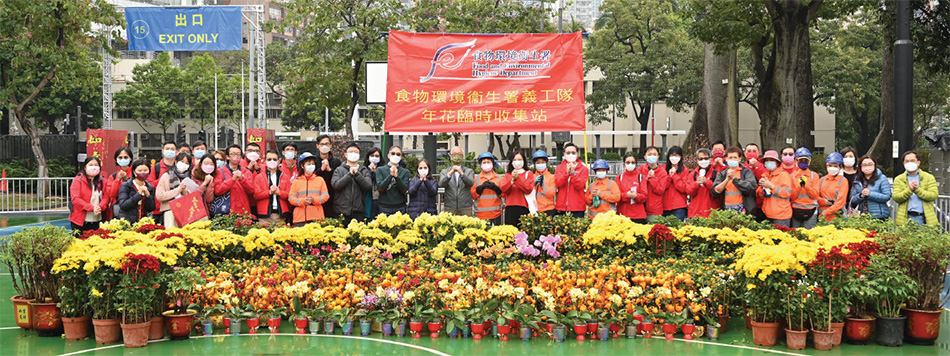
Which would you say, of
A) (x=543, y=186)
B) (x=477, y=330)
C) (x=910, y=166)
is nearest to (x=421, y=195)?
(x=543, y=186)

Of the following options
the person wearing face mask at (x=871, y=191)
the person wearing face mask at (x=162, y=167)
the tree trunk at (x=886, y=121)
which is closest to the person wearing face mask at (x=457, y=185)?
the person wearing face mask at (x=162, y=167)

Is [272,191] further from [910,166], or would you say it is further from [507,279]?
[910,166]

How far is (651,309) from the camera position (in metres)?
8.42

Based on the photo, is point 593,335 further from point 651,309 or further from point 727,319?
point 727,319

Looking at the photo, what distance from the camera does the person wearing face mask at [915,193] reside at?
11.0 meters

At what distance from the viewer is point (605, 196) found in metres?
12.0

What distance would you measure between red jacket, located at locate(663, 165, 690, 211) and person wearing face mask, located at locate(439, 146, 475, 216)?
2613 millimetres

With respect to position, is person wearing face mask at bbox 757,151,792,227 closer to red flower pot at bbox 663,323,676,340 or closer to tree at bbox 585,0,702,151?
red flower pot at bbox 663,323,676,340

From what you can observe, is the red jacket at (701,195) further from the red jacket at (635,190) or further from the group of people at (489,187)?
the red jacket at (635,190)

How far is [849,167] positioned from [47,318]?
9614mm

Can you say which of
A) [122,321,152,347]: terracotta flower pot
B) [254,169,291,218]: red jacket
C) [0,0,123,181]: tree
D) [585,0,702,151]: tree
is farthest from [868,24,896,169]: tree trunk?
[122,321,152,347]: terracotta flower pot

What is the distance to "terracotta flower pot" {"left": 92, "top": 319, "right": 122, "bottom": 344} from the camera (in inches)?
313

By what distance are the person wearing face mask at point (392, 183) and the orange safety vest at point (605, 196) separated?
2.48m

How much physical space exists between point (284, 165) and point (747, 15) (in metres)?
16.6
